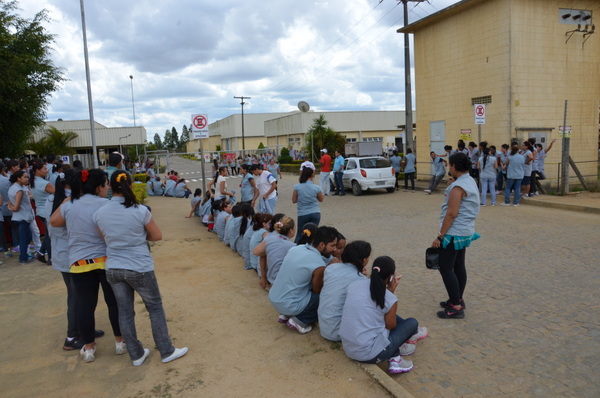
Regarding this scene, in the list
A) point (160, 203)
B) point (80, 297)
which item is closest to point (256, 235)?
point (80, 297)

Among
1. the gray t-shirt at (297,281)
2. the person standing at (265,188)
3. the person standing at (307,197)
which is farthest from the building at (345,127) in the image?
the gray t-shirt at (297,281)

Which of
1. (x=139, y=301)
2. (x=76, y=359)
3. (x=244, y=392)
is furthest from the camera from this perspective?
(x=139, y=301)

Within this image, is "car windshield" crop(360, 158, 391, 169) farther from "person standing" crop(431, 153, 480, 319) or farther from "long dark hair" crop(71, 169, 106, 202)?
"long dark hair" crop(71, 169, 106, 202)

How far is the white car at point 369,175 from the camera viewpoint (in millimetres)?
17859

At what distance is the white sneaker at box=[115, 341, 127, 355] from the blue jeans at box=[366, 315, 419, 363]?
240cm

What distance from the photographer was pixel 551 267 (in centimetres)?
705

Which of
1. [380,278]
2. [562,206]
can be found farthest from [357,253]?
[562,206]

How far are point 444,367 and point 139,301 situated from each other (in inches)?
156

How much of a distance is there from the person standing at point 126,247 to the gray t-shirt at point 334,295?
1.56 meters

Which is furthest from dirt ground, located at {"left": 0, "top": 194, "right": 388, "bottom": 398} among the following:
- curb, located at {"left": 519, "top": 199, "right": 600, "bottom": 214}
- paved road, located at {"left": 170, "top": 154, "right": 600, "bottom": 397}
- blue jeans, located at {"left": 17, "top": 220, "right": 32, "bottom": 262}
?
curb, located at {"left": 519, "top": 199, "right": 600, "bottom": 214}

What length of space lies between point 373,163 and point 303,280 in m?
14.0

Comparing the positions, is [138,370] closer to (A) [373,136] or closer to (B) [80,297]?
(B) [80,297]

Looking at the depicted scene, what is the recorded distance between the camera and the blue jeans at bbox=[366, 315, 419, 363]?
13.4 feet

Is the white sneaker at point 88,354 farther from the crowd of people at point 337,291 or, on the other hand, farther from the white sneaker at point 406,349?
the white sneaker at point 406,349
